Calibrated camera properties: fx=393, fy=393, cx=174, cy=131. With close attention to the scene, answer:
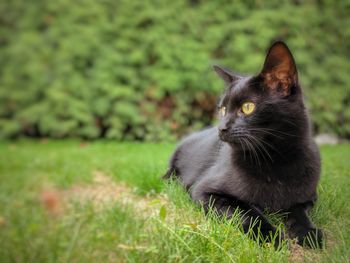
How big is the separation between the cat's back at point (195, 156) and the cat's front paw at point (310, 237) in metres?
0.82

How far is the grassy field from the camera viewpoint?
5.41 feet

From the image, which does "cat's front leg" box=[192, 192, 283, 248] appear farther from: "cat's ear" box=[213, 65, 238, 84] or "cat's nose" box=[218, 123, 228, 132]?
"cat's ear" box=[213, 65, 238, 84]

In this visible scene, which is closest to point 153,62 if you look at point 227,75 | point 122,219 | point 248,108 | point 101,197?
point 101,197

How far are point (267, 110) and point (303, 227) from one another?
1.83ft

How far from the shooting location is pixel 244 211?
187cm

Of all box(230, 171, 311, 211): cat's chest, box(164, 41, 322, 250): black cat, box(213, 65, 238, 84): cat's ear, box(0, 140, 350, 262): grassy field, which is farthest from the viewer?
box(213, 65, 238, 84): cat's ear

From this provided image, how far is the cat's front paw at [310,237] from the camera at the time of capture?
1.66 metres

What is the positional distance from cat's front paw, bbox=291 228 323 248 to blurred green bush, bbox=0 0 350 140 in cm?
437

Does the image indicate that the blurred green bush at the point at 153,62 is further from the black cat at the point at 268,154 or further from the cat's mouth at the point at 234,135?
the cat's mouth at the point at 234,135

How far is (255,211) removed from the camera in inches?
72.9

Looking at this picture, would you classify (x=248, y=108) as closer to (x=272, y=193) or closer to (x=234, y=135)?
(x=234, y=135)

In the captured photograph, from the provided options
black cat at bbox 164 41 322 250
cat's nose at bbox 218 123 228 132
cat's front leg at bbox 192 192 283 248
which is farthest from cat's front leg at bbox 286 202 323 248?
cat's nose at bbox 218 123 228 132

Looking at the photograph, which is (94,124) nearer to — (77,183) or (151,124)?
(151,124)

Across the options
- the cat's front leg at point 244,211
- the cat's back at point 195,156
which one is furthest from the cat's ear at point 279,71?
the cat's back at point 195,156
